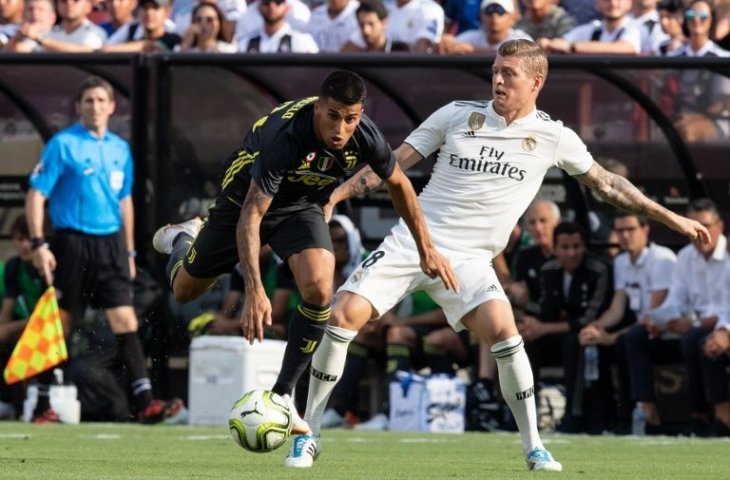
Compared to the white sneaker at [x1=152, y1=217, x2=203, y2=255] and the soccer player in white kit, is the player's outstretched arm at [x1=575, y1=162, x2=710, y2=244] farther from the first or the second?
the white sneaker at [x1=152, y1=217, x2=203, y2=255]

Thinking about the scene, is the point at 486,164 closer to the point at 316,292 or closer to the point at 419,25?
the point at 316,292

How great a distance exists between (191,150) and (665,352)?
4404 millimetres

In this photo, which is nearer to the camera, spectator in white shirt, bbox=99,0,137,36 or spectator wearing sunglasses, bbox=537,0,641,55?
spectator wearing sunglasses, bbox=537,0,641,55

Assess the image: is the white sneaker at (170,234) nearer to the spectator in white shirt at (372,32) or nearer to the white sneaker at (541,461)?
the white sneaker at (541,461)

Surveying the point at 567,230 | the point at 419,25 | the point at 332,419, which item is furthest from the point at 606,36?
the point at 332,419

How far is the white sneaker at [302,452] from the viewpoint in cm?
840

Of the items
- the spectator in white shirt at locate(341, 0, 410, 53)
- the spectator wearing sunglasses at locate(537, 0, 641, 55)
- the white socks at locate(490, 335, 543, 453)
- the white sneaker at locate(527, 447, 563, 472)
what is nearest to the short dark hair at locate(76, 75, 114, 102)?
the spectator in white shirt at locate(341, 0, 410, 53)

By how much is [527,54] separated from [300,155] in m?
1.36

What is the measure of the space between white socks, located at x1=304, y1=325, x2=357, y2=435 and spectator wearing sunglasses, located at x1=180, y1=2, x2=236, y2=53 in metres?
6.34

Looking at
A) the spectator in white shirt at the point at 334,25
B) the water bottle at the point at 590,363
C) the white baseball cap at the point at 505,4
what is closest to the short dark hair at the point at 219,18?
the spectator in white shirt at the point at 334,25

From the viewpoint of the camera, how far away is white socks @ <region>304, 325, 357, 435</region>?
859 cm

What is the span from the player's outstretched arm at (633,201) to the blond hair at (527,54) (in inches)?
24.1

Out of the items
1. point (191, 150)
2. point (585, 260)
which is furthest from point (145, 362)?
point (585, 260)

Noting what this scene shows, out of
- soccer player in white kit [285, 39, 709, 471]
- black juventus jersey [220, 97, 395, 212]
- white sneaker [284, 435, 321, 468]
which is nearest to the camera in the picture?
black juventus jersey [220, 97, 395, 212]
